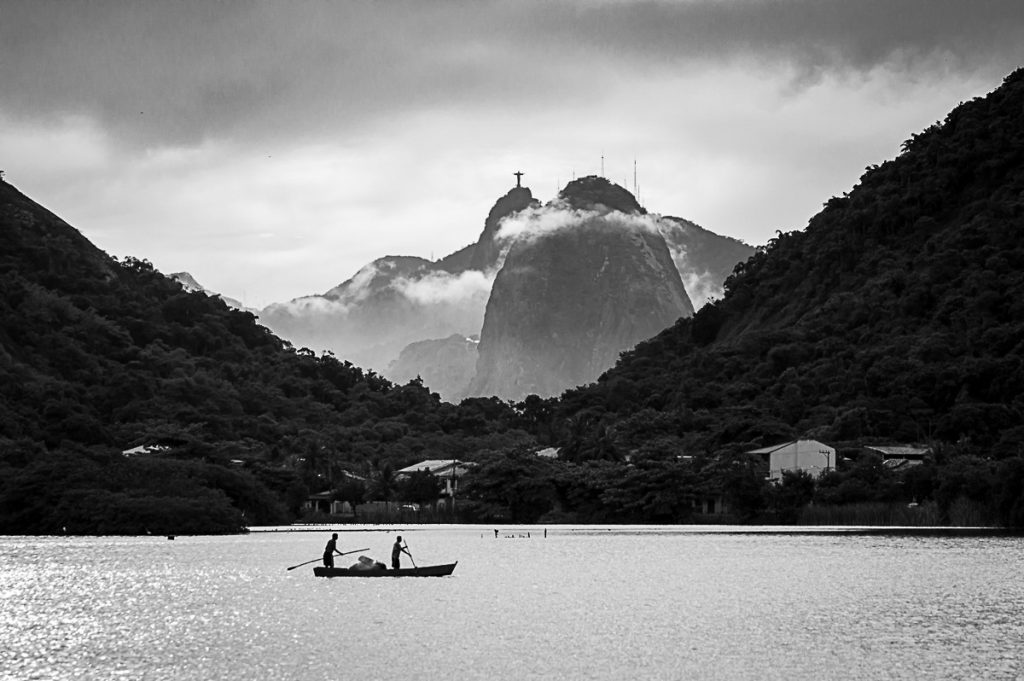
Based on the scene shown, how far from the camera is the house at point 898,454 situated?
9473 centimetres

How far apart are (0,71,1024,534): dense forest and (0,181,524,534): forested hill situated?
26cm

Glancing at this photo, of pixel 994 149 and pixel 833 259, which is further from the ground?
pixel 994 149

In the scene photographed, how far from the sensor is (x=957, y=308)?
12662 cm

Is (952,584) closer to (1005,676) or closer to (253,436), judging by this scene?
(1005,676)

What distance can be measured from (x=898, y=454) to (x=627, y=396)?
59.4 metres

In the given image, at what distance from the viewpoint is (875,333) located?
435ft

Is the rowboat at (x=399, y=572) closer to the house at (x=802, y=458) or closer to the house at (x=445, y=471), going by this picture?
the house at (x=802, y=458)

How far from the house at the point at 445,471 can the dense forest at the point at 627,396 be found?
2.79 meters

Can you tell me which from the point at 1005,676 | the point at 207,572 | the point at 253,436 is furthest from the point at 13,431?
the point at 1005,676

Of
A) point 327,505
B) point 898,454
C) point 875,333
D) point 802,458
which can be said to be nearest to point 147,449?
point 327,505

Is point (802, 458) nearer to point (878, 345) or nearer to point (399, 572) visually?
point (878, 345)

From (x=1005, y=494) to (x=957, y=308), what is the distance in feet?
183

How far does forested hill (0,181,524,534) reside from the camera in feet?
258

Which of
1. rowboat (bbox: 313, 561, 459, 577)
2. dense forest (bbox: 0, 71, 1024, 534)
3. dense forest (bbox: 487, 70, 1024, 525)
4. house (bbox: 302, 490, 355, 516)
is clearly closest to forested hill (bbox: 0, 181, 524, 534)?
dense forest (bbox: 0, 71, 1024, 534)
